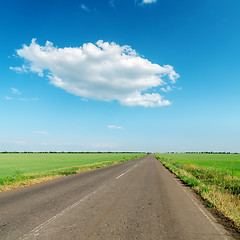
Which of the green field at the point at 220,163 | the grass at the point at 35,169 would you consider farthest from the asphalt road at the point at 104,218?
the green field at the point at 220,163

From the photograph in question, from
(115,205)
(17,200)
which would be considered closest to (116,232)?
(115,205)

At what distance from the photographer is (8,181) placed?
11.6 m

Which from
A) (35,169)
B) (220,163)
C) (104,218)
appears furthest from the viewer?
(220,163)

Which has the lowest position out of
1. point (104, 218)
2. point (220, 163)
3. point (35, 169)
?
point (220, 163)

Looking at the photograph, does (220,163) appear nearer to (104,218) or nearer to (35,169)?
(35,169)

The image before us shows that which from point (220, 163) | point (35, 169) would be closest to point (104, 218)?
point (35, 169)

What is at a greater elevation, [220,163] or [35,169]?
[35,169]

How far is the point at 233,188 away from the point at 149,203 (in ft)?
23.3

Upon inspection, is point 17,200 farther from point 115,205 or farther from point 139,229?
point 139,229

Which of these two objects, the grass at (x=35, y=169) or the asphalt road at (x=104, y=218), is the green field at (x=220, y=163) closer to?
the asphalt road at (x=104, y=218)

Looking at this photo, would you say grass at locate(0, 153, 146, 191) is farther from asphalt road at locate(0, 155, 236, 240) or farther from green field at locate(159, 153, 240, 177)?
green field at locate(159, 153, 240, 177)

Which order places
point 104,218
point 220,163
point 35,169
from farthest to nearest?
1. point 220,163
2. point 35,169
3. point 104,218

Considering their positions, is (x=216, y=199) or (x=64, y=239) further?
(x=216, y=199)

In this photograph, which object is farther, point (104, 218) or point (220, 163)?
point (220, 163)
